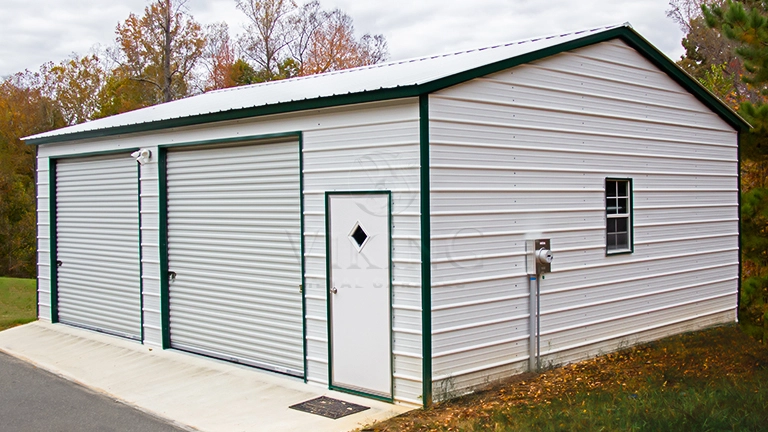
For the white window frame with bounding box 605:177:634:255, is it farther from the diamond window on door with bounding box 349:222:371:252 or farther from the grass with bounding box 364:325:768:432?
the diamond window on door with bounding box 349:222:371:252

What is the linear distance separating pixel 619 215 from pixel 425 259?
11.6 feet

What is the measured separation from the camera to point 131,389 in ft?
26.6

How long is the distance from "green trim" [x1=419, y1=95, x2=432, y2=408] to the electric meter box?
1511mm

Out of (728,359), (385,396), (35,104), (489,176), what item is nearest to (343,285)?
(385,396)

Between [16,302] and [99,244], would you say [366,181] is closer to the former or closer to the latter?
[99,244]

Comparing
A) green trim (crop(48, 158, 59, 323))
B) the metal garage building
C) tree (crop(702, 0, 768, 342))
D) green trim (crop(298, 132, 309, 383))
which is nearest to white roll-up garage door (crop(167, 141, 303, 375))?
the metal garage building

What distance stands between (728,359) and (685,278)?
5.98ft

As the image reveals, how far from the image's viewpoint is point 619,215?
9.17 m

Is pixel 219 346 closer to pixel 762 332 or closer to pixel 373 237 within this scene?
pixel 373 237

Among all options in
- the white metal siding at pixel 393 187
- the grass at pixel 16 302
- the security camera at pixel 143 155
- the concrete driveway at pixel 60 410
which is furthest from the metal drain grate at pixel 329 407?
the grass at pixel 16 302

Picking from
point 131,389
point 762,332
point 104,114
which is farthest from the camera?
point 104,114

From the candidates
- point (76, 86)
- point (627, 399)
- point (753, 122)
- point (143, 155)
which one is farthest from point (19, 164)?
point (627, 399)

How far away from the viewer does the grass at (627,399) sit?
236 inches

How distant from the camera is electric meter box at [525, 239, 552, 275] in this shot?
775cm
